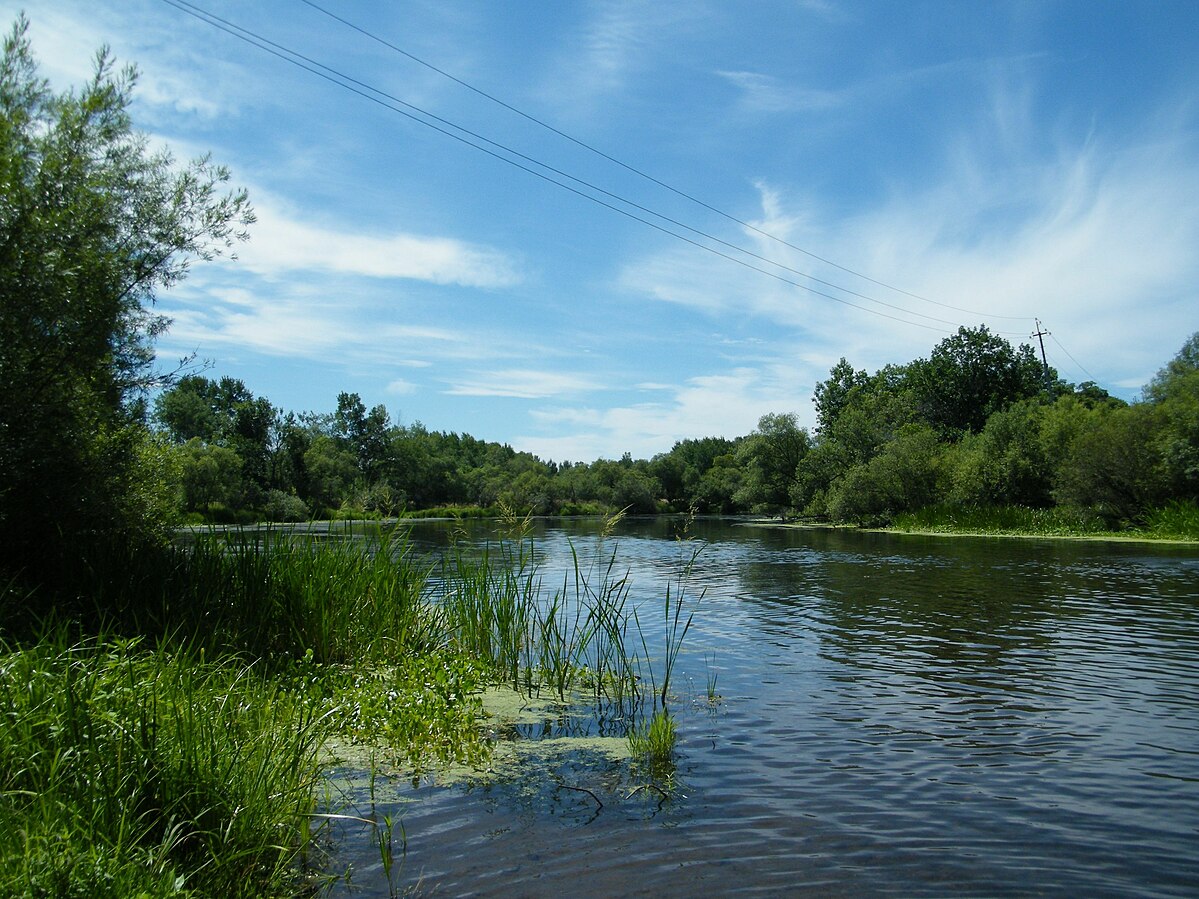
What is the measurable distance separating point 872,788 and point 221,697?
5937 mm

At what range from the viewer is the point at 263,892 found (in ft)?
15.3

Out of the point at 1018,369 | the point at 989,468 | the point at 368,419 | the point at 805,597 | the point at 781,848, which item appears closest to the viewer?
the point at 781,848

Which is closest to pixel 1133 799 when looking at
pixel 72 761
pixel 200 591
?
pixel 72 761

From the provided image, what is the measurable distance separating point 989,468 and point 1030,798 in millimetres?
48834

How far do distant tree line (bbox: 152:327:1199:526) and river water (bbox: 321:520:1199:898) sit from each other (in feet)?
14.7

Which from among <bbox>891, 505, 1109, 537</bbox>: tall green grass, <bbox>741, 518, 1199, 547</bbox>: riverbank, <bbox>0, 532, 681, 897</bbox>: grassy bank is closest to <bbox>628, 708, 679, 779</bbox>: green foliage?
<bbox>0, 532, 681, 897</bbox>: grassy bank

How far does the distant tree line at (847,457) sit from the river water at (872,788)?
448 cm

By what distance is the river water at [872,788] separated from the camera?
5488 mm

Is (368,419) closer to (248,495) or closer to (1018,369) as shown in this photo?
(248,495)

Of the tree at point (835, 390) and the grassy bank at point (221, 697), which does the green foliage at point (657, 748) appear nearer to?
the grassy bank at point (221, 697)

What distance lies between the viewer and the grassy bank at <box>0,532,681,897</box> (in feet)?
13.8

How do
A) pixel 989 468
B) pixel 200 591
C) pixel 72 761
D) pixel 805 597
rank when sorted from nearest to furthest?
pixel 72 761 → pixel 200 591 → pixel 805 597 → pixel 989 468

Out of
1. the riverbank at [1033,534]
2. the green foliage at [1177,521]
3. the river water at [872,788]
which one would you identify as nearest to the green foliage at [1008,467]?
the riverbank at [1033,534]

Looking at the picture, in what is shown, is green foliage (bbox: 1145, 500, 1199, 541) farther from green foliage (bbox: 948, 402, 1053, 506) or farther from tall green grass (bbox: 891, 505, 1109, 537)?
green foliage (bbox: 948, 402, 1053, 506)
